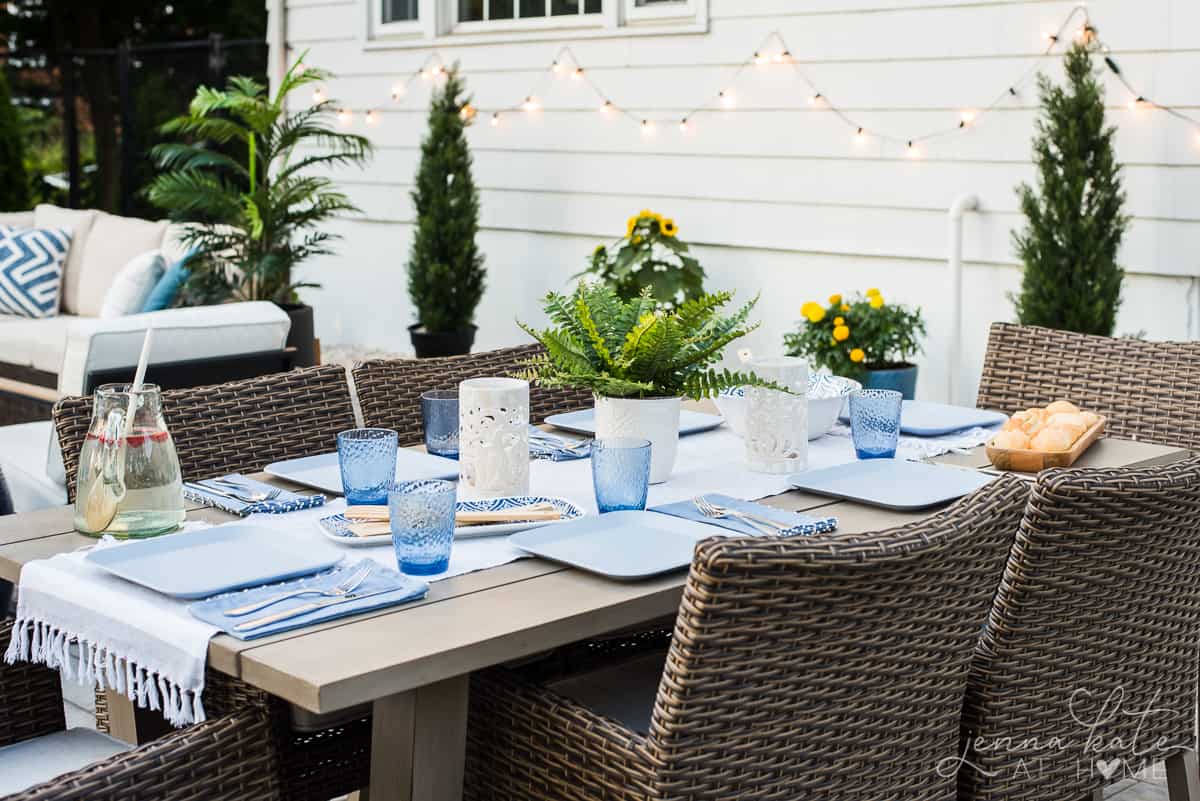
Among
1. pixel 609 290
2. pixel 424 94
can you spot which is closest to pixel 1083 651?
pixel 609 290

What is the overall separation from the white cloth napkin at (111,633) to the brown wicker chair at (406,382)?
37.1 inches

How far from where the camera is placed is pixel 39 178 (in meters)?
12.6

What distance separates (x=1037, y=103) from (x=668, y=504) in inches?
131

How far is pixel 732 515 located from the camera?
2.12m

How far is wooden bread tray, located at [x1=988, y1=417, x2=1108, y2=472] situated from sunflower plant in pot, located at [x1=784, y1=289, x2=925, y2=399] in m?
2.50

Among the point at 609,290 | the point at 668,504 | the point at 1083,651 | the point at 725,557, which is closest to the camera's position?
the point at 725,557

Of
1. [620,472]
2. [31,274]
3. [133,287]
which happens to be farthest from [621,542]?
[31,274]

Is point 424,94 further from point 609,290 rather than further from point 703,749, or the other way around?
point 703,749

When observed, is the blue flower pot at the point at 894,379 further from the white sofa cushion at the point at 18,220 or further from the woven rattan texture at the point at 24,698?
the white sofa cushion at the point at 18,220

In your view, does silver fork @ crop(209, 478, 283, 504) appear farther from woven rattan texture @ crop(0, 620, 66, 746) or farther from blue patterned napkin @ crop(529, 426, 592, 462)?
blue patterned napkin @ crop(529, 426, 592, 462)

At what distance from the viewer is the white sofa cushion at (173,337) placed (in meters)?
4.24

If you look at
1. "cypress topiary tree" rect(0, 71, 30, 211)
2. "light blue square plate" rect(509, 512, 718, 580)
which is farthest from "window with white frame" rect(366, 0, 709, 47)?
"cypress topiary tree" rect(0, 71, 30, 211)

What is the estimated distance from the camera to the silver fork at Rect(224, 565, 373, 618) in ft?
5.61

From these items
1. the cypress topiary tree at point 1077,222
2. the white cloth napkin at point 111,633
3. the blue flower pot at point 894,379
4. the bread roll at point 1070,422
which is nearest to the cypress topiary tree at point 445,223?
the blue flower pot at point 894,379
